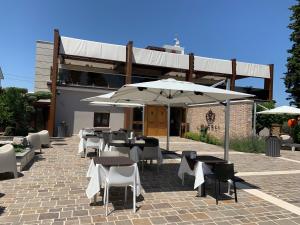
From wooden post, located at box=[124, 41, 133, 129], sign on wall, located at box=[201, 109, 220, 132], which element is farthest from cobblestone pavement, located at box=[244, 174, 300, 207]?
wooden post, located at box=[124, 41, 133, 129]

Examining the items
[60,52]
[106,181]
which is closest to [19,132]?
[60,52]

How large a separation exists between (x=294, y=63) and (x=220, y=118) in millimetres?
10623

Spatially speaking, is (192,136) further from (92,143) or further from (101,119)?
(92,143)

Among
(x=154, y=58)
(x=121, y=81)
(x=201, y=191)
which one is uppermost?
(x=154, y=58)

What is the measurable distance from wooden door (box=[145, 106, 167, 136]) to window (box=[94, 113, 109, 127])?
3.02 metres

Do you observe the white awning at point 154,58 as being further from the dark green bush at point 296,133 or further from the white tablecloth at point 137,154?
the white tablecloth at point 137,154

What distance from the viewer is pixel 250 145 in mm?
12766

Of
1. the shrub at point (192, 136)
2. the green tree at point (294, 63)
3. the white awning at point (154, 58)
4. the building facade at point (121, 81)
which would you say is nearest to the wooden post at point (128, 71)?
the building facade at point (121, 81)

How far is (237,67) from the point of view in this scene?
22.1 m

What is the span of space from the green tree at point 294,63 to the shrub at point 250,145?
36.5 ft

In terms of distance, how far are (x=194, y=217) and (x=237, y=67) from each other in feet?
64.5

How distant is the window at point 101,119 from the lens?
18969mm

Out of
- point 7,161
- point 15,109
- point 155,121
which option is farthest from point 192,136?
point 7,161

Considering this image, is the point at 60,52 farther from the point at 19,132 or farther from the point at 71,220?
the point at 71,220
